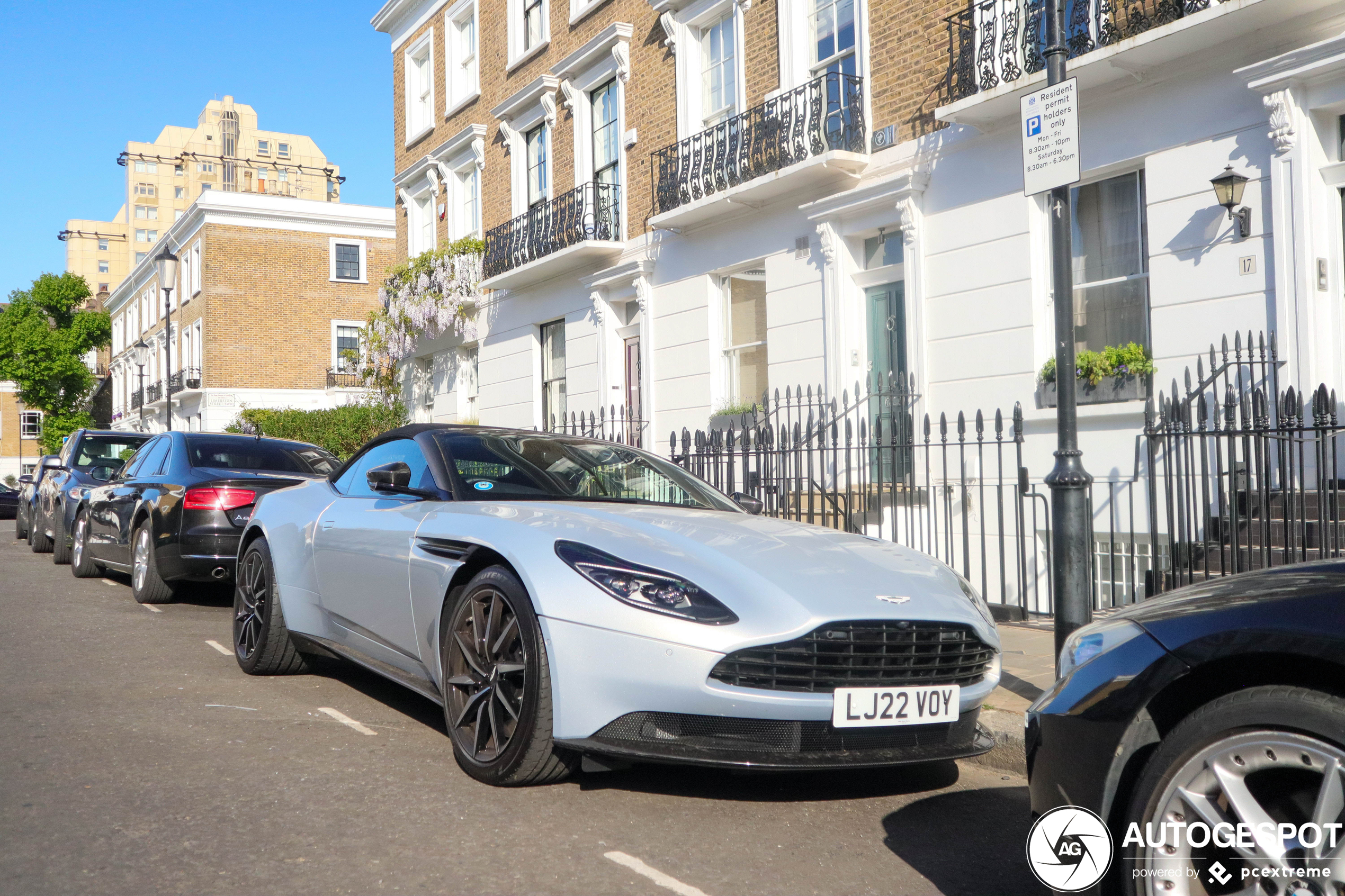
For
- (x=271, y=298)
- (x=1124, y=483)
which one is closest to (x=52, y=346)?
(x=271, y=298)

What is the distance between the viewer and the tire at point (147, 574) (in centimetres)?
957

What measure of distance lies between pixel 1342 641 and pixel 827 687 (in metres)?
1.77

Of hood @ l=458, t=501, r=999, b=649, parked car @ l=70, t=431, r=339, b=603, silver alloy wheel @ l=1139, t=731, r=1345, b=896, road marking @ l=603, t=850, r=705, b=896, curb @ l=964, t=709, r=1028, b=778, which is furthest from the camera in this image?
parked car @ l=70, t=431, r=339, b=603

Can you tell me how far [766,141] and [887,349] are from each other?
301 cm

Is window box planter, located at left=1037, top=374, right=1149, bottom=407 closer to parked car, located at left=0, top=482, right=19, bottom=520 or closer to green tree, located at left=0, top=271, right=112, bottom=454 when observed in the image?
parked car, located at left=0, top=482, right=19, bottom=520

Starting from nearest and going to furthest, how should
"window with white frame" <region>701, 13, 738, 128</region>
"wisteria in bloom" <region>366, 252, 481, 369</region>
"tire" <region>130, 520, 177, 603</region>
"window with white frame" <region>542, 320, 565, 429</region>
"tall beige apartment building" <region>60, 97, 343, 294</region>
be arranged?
"tire" <region>130, 520, 177, 603</region> → "window with white frame" <region>701, 13, 738, 128</region> → "window with white frame" <region>542, 320, 565, 429</region> → "wisteria in bloom" <region>366, 252, 481, 369</region> → "tall beige apartment building" <region>60, 97, 343, 294</region>

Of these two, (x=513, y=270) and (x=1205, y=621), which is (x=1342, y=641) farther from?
(x=513, y=270)

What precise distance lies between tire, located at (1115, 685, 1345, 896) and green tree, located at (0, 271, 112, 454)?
2328 inches

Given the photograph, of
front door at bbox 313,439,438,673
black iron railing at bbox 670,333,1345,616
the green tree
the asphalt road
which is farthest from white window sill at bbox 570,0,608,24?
the green tree

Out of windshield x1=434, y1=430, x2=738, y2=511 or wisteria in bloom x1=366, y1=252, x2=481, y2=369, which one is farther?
wisteria in bloom x1=366, y1=252, x2=481, y2=369

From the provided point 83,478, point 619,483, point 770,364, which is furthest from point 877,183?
point 83,478

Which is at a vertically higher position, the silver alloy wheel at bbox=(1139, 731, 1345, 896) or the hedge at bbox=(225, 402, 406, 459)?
the hedge at bbox=(225, 402, 406, 459)

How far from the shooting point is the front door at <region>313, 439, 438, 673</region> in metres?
5.06

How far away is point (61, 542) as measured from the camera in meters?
13.8
